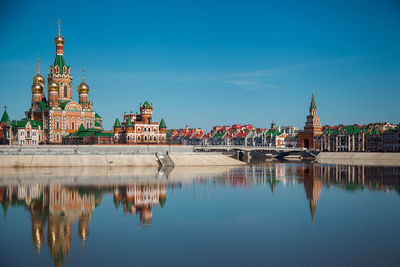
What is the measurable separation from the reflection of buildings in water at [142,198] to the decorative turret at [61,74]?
53.1 metres

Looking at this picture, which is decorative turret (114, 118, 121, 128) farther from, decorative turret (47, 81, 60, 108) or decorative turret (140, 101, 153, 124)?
decorative turret (47, 81, 60, 108)

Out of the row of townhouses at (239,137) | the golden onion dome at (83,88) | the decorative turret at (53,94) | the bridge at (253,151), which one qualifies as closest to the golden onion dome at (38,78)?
the decorative turret at (53,94)

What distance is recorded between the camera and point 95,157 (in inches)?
2539

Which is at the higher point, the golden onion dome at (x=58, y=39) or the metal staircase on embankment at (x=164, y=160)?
the golden onion dome at (x=58, y=39)

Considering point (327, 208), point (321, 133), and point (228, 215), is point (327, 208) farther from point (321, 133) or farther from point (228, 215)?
point (321, 133)

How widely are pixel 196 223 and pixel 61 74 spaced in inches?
2757

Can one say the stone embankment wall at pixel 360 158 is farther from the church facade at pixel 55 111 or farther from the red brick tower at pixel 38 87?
the red brick tower at pixel 38 87

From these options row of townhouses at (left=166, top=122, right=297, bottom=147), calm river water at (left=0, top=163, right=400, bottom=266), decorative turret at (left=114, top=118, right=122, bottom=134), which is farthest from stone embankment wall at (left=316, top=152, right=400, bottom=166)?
calm river water at (left=0, top=163, right=400, bottom=266)

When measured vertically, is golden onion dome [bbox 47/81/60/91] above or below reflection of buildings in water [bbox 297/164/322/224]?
above

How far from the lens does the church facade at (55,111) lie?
8206 cm

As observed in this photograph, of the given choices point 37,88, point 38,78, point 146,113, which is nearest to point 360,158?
point 146,113

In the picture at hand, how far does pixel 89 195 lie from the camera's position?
35938 mm

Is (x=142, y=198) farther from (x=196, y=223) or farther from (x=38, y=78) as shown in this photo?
(x=38, y=78)

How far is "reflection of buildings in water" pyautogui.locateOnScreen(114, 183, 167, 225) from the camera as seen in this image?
29422mm
